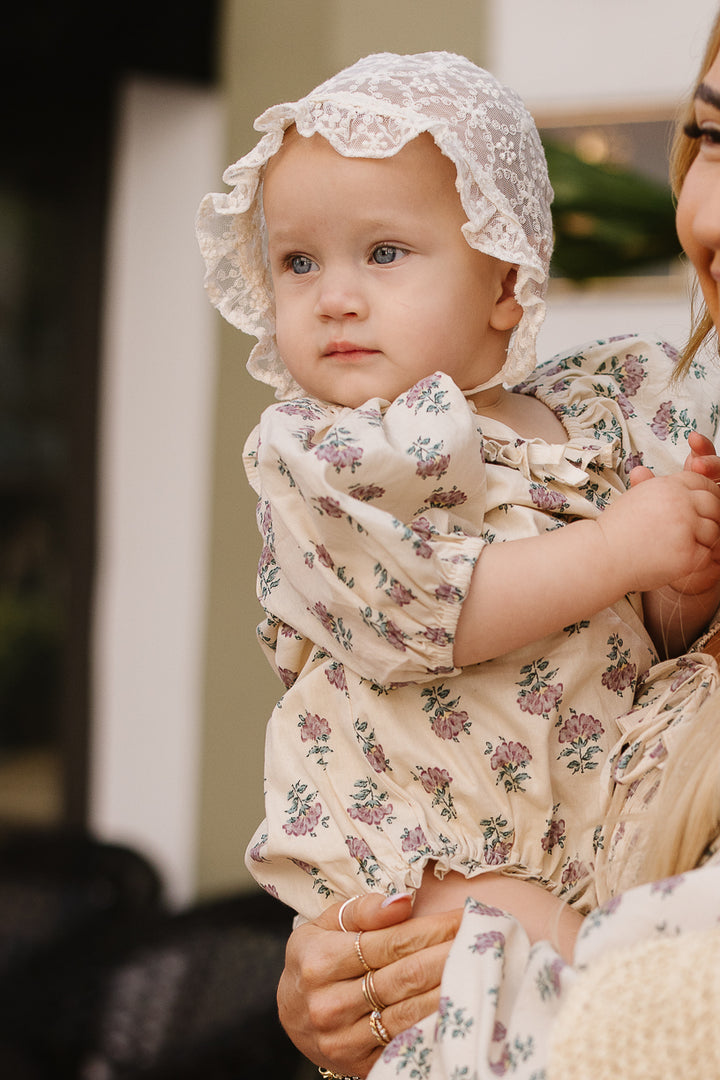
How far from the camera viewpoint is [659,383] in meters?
1.14

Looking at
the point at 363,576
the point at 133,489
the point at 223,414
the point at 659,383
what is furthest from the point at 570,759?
the point at 133,489

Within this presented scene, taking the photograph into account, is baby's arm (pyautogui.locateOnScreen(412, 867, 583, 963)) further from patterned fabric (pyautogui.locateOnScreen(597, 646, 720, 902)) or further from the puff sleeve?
the puff sleeve

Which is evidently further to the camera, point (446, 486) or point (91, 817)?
point (91, 817)

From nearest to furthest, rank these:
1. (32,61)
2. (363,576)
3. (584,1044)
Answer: (584,1044) < (363,576) < (32,61)

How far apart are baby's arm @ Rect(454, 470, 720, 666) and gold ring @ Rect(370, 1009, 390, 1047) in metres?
0.33

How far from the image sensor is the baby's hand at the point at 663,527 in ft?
2.97

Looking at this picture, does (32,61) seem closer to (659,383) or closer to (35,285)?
(35,285)

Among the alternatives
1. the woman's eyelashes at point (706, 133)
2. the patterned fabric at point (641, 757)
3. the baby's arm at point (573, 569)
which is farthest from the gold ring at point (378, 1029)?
the woman's eyelashes at point (706, 133)

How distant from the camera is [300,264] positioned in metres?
1.06

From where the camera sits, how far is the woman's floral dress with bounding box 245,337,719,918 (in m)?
0.89

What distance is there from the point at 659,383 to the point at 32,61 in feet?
8.37

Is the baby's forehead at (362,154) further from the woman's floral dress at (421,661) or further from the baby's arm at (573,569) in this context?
the baby's arm at (573,569)

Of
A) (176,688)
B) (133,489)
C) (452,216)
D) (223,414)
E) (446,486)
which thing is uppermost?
(452,216)

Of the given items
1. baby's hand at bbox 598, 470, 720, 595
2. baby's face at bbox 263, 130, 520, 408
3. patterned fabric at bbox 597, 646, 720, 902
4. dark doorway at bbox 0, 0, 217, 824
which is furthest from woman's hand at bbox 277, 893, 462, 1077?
dark doorway at bbox 0, 0, 217, 824
